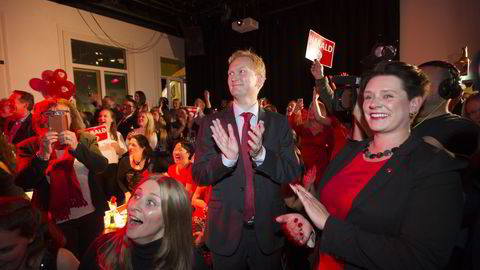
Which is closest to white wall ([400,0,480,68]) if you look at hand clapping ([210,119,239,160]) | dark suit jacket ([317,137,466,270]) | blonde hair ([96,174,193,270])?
dark suit jacket ([317,137,466,270])

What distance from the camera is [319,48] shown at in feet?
12.0

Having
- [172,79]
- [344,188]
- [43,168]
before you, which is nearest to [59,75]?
[43,168]

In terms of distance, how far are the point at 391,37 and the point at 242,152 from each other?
246 inches

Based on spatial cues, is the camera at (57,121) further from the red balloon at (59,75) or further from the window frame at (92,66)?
the window frame at (92,66)

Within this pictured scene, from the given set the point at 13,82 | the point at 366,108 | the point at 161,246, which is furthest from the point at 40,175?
the point at 13,82

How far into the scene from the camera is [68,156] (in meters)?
Result: 2.30

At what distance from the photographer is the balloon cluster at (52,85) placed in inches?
94.1

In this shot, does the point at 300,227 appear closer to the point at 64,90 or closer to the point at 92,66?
the point at 64,90

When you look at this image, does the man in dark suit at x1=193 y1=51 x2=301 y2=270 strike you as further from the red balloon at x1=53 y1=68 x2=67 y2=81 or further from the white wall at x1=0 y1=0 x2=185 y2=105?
the white wall at x1=0 y1=0 x2=185 y2=105

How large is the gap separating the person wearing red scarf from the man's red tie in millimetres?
1274

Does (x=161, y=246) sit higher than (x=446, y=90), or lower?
lower

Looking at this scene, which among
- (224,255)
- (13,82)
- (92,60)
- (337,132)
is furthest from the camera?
(92,60)

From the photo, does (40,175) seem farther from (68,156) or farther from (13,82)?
(13,82)

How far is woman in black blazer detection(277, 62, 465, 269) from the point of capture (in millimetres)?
954
